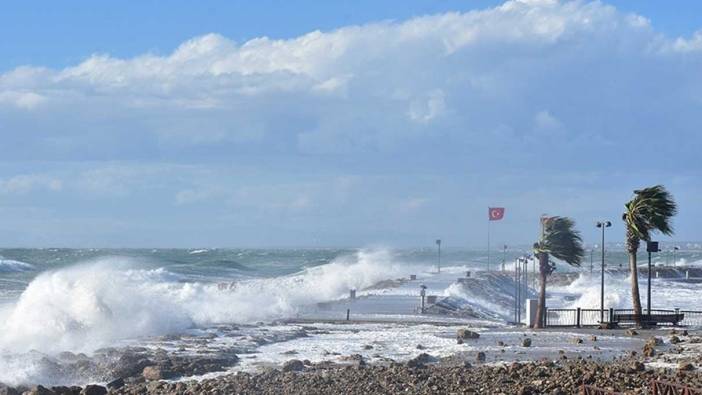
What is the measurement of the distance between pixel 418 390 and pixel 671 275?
87.5m

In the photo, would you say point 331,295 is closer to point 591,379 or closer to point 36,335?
point 36,335

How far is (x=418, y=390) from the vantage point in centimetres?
2480

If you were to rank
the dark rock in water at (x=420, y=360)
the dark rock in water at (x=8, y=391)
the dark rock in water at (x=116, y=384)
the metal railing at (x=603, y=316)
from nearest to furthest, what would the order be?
the dark rock in water at (x=8, y=391), the dark rock in water at (x=116, y=384), the dark rock in water at (x=420, y=360), the metal railing at (x=603, y=316)

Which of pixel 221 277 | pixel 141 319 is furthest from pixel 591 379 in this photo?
pixel 221 277

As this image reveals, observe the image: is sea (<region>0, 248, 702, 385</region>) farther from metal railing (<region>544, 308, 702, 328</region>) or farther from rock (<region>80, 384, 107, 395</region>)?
rock (<region>80, 384, 107, 395</region>)

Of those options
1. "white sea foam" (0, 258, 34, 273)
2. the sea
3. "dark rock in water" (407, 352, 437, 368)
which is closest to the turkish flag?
the sea

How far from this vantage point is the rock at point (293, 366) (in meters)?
28.7

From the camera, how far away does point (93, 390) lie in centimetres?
2531

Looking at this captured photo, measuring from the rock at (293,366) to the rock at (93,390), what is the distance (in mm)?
5006

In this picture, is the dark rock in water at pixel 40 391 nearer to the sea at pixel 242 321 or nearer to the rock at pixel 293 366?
the sea at pixel 242 321

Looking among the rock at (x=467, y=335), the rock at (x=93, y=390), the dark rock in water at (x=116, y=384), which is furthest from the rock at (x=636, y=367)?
the rock at (x=93, y=390)

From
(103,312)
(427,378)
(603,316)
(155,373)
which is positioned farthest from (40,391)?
(603,316)

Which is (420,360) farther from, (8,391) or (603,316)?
(603,316)

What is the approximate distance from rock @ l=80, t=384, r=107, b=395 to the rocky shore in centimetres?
3
